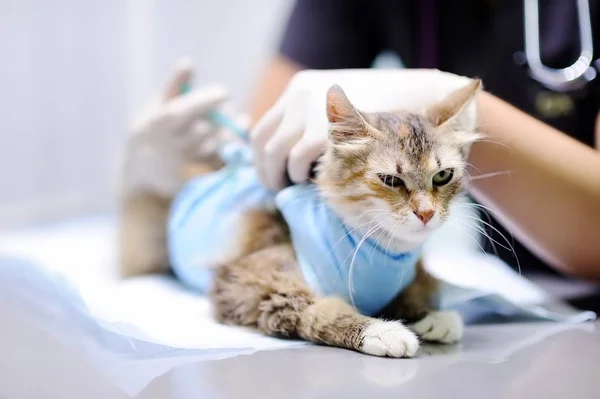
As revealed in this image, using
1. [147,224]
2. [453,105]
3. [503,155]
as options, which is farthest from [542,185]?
[147,224]

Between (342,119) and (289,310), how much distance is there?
233 mm

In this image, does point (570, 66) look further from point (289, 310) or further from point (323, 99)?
point (289, 310)

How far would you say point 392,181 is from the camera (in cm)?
70

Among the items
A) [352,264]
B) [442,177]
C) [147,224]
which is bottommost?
[147,224]

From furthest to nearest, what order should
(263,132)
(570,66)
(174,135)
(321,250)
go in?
(174,135) → (570,66) → (263,132) → (321,250)

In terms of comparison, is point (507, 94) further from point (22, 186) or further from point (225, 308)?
point (22, 186)

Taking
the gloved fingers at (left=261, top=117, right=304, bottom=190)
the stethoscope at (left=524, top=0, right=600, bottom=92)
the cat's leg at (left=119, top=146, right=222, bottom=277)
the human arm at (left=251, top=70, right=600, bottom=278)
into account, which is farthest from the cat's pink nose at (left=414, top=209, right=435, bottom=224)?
the cat's leg at (left=119, top=146, right=222, bottom=277)

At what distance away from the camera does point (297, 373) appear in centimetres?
63

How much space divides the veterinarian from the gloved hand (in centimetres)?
11

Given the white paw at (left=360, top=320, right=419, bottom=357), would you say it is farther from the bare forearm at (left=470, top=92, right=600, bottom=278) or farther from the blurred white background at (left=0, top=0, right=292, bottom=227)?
the blurred white background at (left=0, top=0, right=292, bottom=227)

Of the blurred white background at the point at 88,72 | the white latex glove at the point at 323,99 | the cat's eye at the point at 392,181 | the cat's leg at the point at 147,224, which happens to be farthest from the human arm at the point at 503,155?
the blurred white background at the point at 88,72

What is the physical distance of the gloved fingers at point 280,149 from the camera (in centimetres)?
84

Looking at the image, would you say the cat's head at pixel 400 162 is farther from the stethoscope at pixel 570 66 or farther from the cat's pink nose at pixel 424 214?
the stethoscope at pixel 570 66

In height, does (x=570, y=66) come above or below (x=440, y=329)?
above
